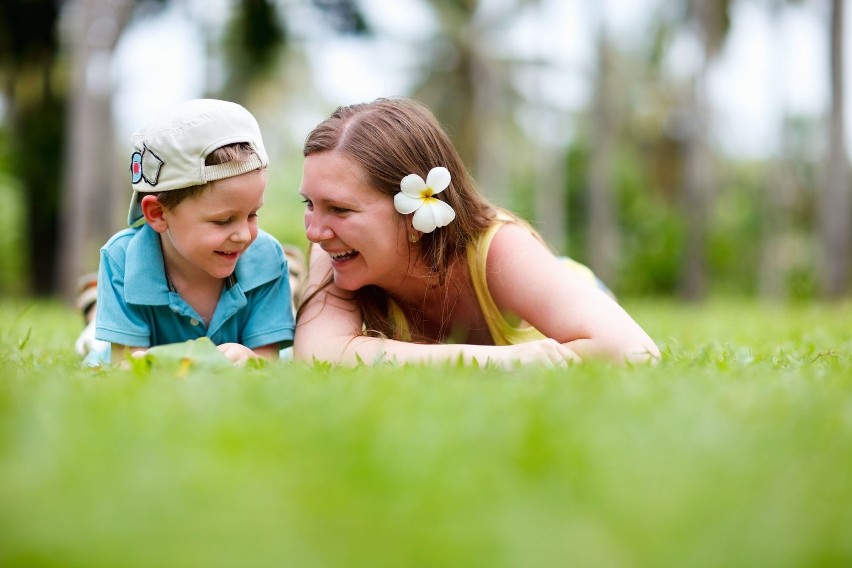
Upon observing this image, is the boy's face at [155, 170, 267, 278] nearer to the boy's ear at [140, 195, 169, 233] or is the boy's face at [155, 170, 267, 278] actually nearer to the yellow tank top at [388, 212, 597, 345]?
the boy's ear at [140, 195, 169, 233]

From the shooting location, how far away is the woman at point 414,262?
3092 mm

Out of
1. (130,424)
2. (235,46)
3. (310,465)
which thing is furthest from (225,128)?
(235,46)

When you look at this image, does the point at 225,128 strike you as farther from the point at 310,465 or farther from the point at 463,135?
the point at 463,135

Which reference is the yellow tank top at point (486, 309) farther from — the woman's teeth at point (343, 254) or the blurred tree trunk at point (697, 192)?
the blurred tree trunk at point (697, 192)

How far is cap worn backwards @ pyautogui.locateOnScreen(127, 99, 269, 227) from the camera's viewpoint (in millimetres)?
3084

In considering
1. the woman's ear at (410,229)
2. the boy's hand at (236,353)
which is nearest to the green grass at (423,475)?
the boy's hand at (236,353)

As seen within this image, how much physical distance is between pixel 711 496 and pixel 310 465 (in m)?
0.67

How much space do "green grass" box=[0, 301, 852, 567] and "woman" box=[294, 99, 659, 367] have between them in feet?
2.98

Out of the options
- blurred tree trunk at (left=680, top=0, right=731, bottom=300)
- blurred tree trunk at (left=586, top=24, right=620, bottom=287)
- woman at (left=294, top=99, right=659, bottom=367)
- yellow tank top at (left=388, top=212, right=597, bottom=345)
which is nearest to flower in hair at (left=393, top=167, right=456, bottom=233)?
woman at (left=294, top=99, right=659, bottom=367)

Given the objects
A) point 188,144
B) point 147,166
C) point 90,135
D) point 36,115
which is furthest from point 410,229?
point 36,115

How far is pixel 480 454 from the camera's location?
159cm

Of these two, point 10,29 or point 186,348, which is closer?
point 186,348

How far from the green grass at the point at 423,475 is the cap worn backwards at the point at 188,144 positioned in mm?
1124

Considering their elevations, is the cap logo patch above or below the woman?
above
